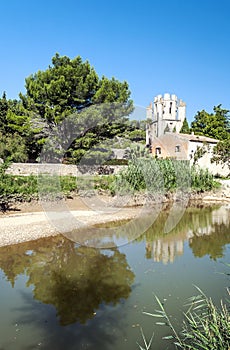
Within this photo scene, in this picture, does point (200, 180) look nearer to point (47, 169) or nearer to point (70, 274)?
point (47, 169)

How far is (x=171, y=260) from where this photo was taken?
33.1 ft

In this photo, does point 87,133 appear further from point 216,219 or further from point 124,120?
point 216,219

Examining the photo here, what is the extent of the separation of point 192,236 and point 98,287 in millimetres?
7000

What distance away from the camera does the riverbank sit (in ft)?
41.4

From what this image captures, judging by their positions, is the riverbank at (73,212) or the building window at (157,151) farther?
the building window at (157,151)

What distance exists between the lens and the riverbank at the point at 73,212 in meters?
12.6

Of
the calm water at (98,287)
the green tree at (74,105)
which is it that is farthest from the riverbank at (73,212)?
the green tree at (74,105)

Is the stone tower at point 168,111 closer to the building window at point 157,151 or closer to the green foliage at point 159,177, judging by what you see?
the building window at point 157,151

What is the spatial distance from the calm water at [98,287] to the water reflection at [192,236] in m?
0.06

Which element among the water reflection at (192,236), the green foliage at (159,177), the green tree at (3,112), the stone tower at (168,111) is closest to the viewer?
the water reflection at (192,236)

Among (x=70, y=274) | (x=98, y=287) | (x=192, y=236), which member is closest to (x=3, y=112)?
(x=192, y=236)

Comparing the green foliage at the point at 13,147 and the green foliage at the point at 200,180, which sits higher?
the green foliage at the point at 13,147

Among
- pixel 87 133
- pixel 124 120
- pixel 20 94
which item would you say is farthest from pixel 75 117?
pixel 20 94

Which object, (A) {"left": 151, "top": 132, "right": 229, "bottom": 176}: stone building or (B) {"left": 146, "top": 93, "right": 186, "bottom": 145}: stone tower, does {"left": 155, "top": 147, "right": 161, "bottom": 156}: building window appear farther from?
(B) {"left": 146, "top": 93, "right": 186, "bottom": 145}: stone tower
